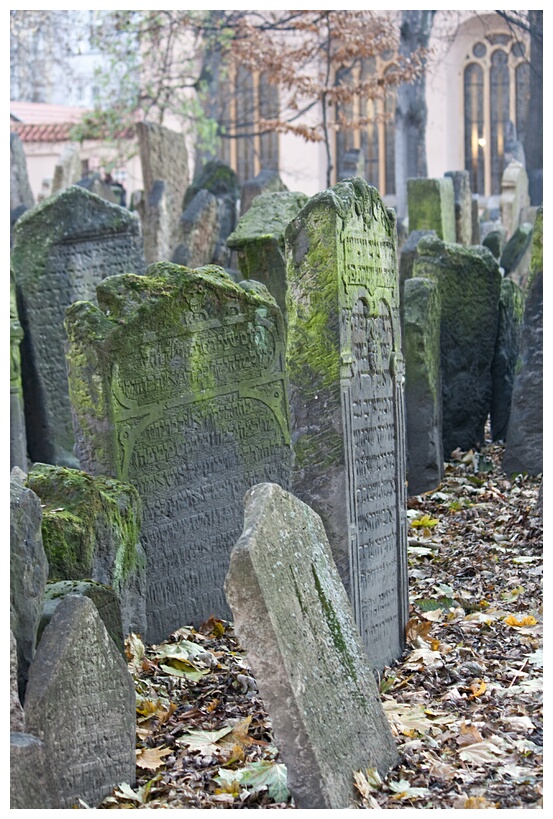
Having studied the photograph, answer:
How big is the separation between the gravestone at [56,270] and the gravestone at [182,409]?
2.95m

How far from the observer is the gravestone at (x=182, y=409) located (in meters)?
6.25

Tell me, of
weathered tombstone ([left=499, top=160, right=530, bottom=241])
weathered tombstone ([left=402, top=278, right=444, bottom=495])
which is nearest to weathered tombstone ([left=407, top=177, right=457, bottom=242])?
weathered tombstone ([left=499, top=160, right=530, bottom=241])

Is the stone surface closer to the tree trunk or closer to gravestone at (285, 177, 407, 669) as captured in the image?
gravestone at (285, 177, 407, 669)

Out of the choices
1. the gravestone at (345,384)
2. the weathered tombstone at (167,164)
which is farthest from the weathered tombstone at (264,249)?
the weathered tombstone at (167,164)

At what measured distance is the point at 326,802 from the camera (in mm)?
4074

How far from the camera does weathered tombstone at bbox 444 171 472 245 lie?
1871 cm

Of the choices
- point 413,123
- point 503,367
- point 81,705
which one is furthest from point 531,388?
point 413,123

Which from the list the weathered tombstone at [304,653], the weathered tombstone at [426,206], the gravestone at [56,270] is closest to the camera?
the weathered tombstone at [304,653]

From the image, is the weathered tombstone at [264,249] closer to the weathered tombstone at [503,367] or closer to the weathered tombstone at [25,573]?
the weathered tombstone at [503,367]

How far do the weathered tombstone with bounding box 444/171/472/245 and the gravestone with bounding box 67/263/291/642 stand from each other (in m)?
11.7

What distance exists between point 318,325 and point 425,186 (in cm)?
1152

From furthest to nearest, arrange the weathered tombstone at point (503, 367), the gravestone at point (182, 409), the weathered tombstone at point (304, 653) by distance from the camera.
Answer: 1. the weathered tombstone at point (503, 367)
2. the gravestone at point (182, 409)
3. the weathered tombstone at point (304, 653)

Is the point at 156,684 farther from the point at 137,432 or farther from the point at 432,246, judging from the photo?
the point at 432,246

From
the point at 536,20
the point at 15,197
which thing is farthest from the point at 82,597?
the point at 536,20
